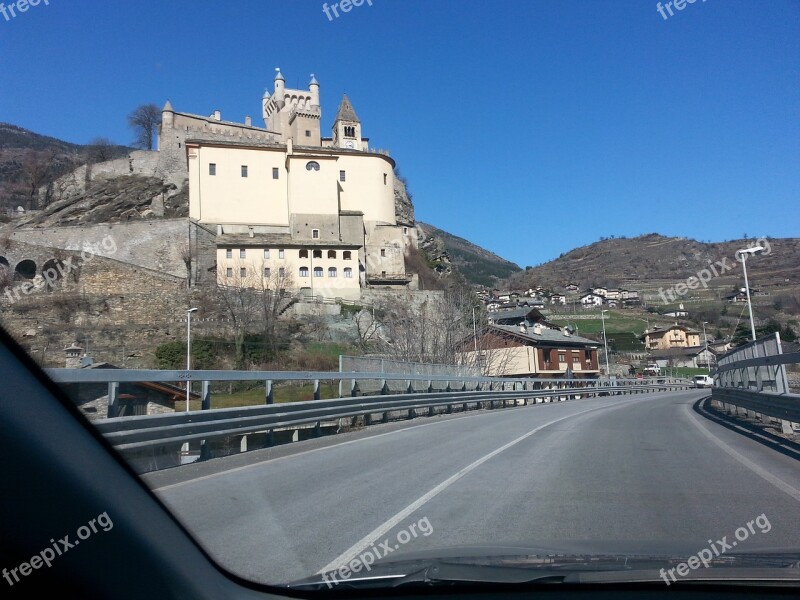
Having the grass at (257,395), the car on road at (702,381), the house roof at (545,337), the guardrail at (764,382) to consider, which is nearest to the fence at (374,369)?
the grass at (257,395)

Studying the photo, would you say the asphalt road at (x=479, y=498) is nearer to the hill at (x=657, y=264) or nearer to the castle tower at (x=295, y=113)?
the hill at (x=657, y=264)

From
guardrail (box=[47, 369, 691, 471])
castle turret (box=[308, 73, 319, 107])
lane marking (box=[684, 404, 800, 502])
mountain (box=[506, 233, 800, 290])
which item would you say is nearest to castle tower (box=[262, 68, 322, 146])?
castle turret (box=[308, 73, 319, 107])

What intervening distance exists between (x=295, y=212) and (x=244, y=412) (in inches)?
2829

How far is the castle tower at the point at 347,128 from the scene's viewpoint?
335ft

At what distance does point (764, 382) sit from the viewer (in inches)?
646

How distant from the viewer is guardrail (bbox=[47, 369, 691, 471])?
297 inches

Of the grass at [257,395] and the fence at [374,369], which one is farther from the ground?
the fence at [374,369]

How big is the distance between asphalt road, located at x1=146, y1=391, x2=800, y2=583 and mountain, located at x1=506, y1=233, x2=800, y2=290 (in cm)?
1413

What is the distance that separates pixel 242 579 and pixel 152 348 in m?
23.5

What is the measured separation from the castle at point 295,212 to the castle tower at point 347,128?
497 inches

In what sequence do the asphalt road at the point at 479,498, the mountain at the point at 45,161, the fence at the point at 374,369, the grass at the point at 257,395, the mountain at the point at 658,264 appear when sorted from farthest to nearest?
the mountain at the point at 45,161, the mountain at the point at 658,264, the fence at the point at 374,369, the grass at the point at 257,395, the asphalt road at the point at 479,498

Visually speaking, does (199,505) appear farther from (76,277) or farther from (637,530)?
(76,277)

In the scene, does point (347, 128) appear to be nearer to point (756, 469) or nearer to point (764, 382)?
point (764, 382)

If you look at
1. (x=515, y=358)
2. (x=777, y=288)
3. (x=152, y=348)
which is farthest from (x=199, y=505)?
(x=515, y=358)
